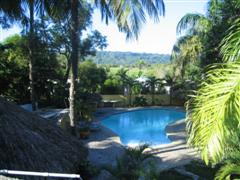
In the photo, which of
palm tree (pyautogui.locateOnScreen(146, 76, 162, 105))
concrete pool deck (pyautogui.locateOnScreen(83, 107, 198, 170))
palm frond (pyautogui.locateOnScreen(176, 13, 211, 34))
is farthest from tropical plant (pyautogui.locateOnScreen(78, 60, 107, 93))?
palm frond (pyautogui.locateOnScreen(176, 13, 211, 34))

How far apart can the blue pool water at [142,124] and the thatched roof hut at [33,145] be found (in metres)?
7.49

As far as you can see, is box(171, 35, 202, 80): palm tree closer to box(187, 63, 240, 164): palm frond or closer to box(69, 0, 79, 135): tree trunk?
box(69, 0, 79, 135): tree trunk

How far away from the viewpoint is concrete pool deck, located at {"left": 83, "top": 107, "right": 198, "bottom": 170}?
409 inches

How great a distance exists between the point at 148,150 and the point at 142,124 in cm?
902

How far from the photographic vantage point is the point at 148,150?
11.7m

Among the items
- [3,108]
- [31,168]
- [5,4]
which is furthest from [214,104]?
[5,4]

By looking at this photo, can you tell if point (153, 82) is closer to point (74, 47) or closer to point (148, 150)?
point (148, 150)

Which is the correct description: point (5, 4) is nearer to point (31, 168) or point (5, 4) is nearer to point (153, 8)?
point (153, 8)

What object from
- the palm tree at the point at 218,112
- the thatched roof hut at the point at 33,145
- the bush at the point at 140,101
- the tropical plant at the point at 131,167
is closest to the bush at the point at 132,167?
the tropical plant at the point at 131,167

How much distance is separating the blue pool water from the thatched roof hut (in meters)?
7.49

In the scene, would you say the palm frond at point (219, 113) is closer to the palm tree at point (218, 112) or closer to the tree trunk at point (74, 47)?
the palm tree at point (218, 112)

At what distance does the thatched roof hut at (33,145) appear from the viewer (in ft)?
19.1

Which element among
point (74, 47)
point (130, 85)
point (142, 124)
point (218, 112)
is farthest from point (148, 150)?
point (130, 85)

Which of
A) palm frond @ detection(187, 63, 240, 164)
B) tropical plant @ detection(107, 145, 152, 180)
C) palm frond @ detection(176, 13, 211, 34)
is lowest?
tropical plant @ detection(107, 145, 152, 180)
